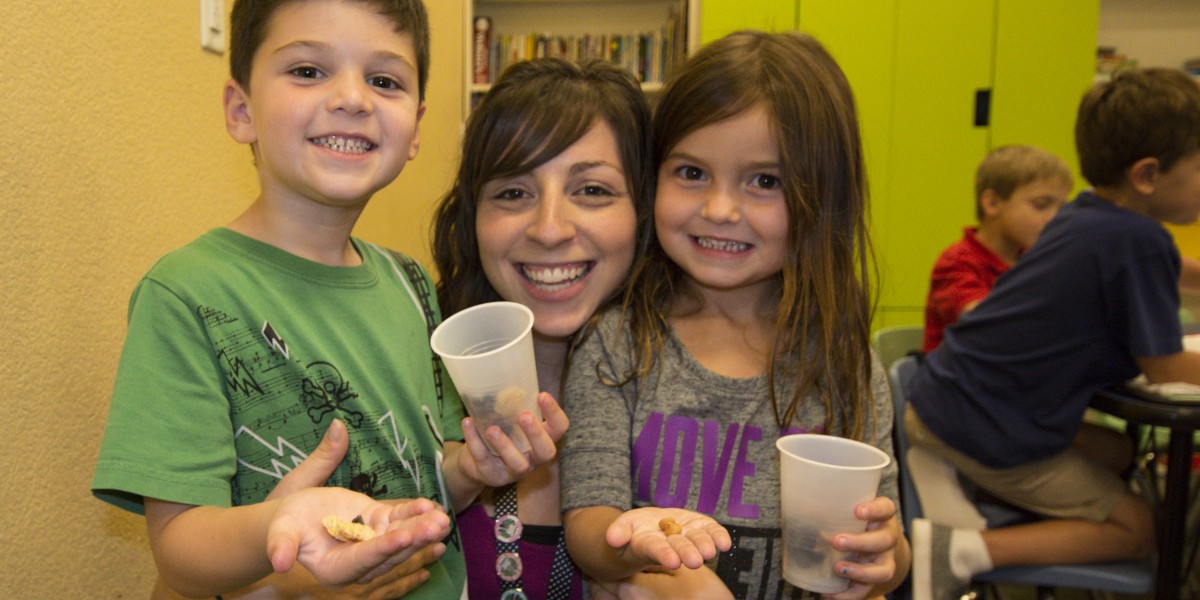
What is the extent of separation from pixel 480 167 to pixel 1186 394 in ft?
5.51

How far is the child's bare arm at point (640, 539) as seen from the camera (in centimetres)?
94

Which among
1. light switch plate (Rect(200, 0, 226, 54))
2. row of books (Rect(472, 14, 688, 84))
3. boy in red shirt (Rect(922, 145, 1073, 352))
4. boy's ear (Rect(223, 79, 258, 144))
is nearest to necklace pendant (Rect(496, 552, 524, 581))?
boy's ear (Rect(223, 79, 258, 144))

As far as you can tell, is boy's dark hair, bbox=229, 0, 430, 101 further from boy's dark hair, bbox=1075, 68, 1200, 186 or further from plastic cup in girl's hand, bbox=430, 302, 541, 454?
boy's dark hair, bbox=1075, 68, 1200, 186

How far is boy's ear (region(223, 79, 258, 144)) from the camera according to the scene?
1.18m

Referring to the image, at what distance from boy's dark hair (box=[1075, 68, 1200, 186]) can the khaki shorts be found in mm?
825

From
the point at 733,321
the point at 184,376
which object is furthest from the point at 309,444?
the point at 733,321

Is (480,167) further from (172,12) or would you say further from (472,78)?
(472,78)

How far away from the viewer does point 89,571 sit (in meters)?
1.29

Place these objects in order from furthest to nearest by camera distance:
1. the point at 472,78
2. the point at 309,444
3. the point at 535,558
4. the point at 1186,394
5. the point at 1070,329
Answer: the point at 472,78
the point at 1070,329
the point at 1186,394
the point at 535,558
the point at 309,444

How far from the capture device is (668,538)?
97cm

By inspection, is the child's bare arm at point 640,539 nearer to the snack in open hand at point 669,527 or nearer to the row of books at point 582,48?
the snack in open hand at point 669,527

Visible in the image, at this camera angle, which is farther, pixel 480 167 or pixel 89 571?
pixel 480 167

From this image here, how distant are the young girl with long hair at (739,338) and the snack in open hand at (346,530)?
1.64ft

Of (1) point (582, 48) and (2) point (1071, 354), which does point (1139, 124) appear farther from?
(1) point (582, 48)
